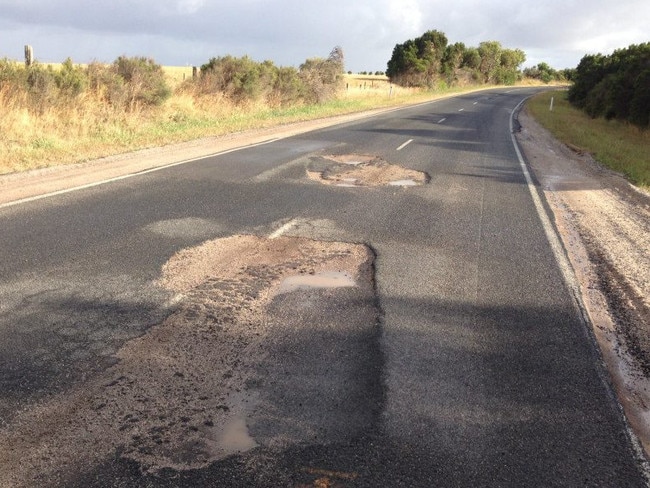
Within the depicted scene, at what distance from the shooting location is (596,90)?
35.1m

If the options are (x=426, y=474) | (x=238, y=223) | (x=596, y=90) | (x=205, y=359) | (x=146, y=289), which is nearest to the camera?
(x=426, y=474)

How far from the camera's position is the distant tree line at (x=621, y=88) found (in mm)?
26281

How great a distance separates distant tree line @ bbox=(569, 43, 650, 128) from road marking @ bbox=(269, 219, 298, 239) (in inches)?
975

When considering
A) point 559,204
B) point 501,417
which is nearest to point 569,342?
point 501,417

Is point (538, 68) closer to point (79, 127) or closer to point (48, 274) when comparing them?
point (79, 127)

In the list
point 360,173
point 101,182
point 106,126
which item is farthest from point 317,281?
point 106,126

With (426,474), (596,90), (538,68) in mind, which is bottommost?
(426,474)

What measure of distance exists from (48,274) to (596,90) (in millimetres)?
37320

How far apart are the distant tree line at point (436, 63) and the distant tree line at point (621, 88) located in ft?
78.7

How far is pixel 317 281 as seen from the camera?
5.40m

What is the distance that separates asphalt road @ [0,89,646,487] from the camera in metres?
2.90

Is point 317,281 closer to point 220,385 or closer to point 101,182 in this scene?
point 220,385

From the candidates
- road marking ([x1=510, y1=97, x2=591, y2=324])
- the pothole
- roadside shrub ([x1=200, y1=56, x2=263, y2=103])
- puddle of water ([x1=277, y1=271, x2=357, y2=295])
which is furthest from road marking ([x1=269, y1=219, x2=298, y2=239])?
roadside shrub ([x1=200, y1=56, x2=263, y2=103])

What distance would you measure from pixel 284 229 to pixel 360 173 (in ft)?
15.7
